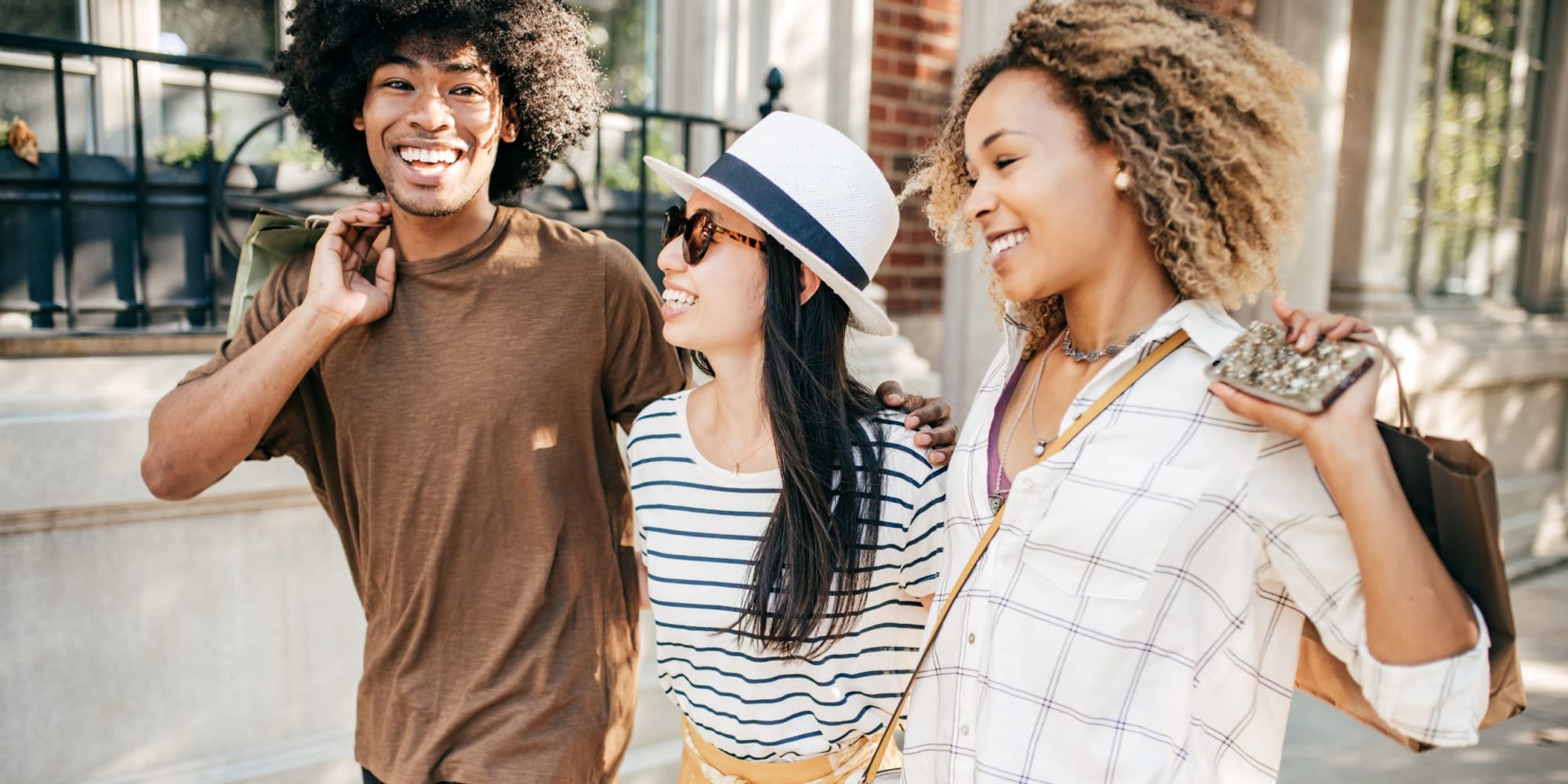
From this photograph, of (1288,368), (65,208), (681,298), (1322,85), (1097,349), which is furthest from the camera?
(1322,85)

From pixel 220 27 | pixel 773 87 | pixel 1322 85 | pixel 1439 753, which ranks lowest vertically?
pixel 1439 753

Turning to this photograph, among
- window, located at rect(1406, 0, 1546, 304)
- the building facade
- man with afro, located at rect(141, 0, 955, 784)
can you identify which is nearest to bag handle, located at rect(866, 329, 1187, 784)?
man with afro, located at rect(141, 0, 955, 784)

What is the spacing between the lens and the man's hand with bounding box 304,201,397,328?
203 cm

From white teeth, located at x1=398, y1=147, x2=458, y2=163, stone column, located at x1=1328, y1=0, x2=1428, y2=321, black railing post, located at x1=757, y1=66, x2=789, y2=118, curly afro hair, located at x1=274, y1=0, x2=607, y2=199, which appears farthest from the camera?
stone column, located at x1=1328, y1=0, x2=1428, y2=321

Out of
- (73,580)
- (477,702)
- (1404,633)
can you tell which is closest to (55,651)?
(73,580)

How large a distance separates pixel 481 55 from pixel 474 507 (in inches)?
37.8

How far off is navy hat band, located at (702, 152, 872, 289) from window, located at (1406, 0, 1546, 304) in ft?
22.4

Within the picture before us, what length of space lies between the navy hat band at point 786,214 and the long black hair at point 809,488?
9 cm

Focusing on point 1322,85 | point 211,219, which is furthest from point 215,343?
point 1322,85

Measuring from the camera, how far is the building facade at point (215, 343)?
9.29ft

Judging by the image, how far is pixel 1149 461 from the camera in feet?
4.87

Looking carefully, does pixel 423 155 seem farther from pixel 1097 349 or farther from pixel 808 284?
pixel 1097 349

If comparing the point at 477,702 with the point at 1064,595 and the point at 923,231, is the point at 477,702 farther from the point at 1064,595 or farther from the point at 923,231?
the point at 923,231

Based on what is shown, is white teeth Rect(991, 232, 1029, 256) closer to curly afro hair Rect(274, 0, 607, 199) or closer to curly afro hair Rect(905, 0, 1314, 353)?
curly afro hair Rect(905, 0, 1314, 353)
